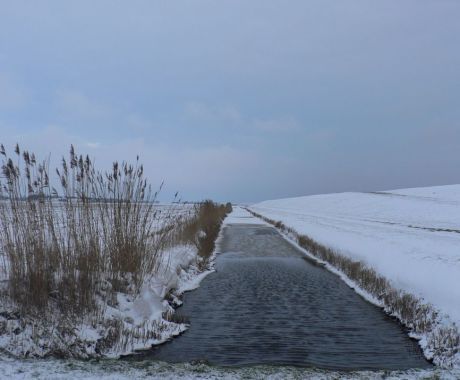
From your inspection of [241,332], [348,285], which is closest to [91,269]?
[241,332]

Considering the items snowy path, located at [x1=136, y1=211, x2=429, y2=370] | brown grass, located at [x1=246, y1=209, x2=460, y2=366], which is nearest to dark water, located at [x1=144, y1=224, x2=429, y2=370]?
snowy path, located at [x1=136, y1=211, x2=429, y2=370]

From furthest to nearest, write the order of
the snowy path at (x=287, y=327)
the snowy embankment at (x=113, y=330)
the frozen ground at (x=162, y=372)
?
the snowy path at (x=287, y=327) < the snowy embankment at (x=113, y=330) < the frozen ground at (x=162, y=372)

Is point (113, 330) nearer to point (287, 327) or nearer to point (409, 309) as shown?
point (287, 327)

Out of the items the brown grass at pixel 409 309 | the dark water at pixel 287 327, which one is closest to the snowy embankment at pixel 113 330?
the dark water at pixel 287 327

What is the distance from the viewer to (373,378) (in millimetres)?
5266

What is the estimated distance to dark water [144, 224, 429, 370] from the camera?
6.45 metres

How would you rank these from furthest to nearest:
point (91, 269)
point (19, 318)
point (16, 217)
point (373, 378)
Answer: point (91, 269)
point (16, 217)
point (19, 318)
point (373, 378)

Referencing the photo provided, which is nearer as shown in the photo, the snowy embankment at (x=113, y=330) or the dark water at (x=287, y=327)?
the snowy embankment at (x=113, y=330)

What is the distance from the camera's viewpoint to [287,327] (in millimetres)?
8023

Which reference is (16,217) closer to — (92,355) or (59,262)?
(59,262)

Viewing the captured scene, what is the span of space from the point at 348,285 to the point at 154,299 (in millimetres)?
6160

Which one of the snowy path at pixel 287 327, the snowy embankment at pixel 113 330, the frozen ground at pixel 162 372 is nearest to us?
the frozen ground at pixel 162 372

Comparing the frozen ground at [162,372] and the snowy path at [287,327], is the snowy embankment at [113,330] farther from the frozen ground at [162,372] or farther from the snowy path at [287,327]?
the frozen ground at [162,372]

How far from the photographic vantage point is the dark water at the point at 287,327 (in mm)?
6449
